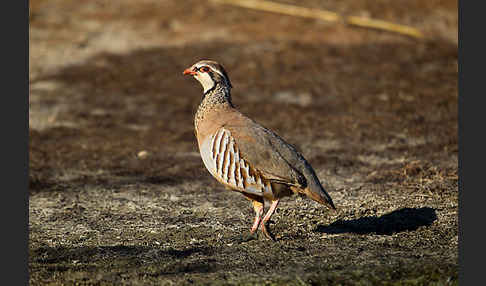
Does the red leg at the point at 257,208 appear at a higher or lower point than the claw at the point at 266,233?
higher

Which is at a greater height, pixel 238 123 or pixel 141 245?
pixel 238 123

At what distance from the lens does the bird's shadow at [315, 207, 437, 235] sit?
7156 millimetres

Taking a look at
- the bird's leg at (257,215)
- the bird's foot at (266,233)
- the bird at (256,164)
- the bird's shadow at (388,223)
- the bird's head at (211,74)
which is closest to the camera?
the bird at (256,164)

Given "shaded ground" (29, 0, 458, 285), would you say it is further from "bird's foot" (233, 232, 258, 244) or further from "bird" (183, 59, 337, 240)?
"bird" (183, 59, 337, 240)

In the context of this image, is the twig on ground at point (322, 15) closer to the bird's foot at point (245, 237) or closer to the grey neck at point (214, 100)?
the grey neck at point (214, 100)

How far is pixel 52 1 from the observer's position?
21500mm

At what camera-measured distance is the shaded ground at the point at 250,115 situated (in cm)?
637

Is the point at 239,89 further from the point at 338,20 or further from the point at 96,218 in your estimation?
the point at 96,218

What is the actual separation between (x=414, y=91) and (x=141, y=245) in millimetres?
7904

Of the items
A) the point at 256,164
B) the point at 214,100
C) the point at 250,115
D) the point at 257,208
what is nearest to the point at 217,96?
the point at 214,100

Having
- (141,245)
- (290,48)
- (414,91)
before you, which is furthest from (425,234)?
(290,48)

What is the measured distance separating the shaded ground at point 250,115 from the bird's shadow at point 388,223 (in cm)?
2

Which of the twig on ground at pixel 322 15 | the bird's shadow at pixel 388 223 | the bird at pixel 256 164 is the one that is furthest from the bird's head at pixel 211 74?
the twig on ground at pixel 322 15

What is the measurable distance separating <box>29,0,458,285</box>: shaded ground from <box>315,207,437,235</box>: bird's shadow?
0.07 ft
